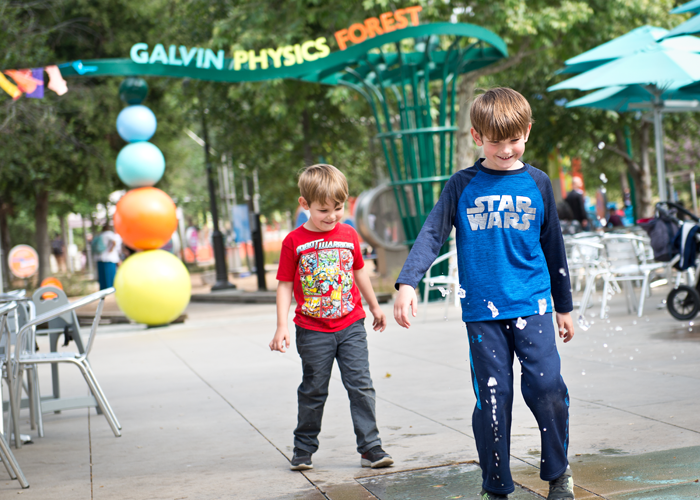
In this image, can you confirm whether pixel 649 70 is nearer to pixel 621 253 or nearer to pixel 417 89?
pixel 621 253

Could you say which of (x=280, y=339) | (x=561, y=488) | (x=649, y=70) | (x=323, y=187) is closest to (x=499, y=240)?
(x=561, y=488)

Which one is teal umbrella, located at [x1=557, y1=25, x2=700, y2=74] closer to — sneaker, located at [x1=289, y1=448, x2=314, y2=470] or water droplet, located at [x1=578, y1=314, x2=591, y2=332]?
water droplet, located at [x1=578, y1=314, x2=591, y2=332]

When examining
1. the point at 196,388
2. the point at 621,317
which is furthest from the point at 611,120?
the point at 196,388

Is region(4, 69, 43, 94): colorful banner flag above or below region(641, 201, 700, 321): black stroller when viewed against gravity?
above

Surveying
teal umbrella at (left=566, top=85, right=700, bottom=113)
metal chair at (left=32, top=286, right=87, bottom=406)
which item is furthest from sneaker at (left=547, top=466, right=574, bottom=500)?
teal umbrella at (left=566, top=85, right=700, bottom=113)

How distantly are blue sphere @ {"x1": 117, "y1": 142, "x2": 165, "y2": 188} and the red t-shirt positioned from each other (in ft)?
27.8

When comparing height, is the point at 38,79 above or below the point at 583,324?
above

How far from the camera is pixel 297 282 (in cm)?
407

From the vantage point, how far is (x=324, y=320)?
13.1ft

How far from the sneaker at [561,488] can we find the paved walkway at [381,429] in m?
0.23

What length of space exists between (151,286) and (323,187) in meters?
8.39

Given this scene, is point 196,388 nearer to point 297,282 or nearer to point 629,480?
point 297,282

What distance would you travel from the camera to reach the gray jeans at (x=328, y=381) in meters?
3.99

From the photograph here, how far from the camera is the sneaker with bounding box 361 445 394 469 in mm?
3947
